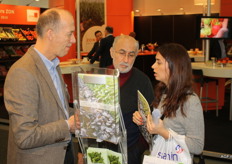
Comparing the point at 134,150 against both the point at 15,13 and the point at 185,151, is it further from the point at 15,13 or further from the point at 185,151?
the point at 15,13

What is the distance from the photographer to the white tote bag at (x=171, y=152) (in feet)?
5.63

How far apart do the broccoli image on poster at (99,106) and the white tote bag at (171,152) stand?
44cm

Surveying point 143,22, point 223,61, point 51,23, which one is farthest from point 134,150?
point 143,22

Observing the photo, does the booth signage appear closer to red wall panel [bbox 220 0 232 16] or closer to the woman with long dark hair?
red wall panel [bbox 220 0 232 16]

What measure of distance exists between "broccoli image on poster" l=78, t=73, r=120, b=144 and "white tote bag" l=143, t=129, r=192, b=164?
440 mm

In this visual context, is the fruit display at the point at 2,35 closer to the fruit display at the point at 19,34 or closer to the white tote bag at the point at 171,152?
the fruit display at the point at 19,34

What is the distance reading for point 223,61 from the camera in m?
6.47

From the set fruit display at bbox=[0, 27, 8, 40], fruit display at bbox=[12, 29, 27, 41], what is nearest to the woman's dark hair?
fruit display at bbox=[0, 27, 8, 40]

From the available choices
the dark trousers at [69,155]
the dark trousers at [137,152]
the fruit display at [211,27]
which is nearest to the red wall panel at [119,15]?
the fruit display at [211,27]

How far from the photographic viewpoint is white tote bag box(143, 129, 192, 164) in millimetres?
1715

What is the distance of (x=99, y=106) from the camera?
4.62 feet

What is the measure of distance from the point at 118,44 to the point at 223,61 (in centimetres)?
452

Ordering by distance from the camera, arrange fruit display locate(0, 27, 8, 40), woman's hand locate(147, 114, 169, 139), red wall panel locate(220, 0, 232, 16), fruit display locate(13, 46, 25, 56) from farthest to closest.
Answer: red wall panel locate(220, 0, 232, 16) → fruit display locate(13, 46, 25, 56) → fruit display locate(0, 27, 8, 40) → woman's hand locate(147, 114, 169, 139)

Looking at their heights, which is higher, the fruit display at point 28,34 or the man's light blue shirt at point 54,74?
the fruit display at point 28,34
